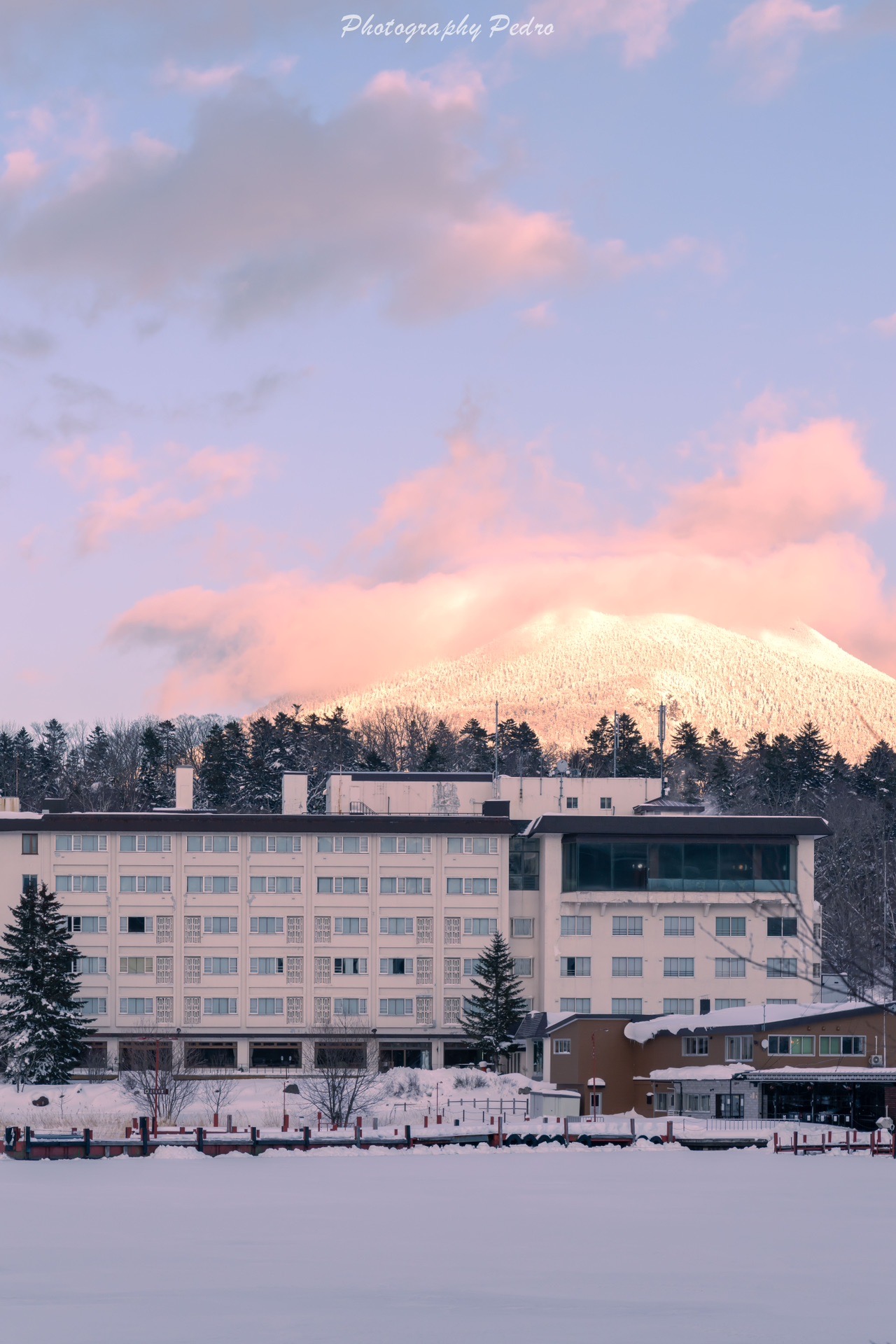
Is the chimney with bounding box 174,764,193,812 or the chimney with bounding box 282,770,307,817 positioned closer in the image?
the chimney with bounding box 174,764,193,812

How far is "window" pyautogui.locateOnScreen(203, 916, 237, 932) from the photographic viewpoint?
363 ft

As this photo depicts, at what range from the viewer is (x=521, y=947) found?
11175cm

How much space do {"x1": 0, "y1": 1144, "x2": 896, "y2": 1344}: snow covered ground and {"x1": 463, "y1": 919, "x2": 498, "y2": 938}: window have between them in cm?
4926

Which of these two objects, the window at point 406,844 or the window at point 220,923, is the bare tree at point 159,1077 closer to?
the window at point 220,923

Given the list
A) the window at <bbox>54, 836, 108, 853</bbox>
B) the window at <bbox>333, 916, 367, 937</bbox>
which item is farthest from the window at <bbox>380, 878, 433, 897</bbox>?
the window at <bbox>54, 836, 108, 853</bbox>

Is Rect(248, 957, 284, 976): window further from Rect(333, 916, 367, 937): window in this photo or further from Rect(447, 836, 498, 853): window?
Rect(447, 836, 498, 853): window

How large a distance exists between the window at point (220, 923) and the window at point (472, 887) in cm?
1148

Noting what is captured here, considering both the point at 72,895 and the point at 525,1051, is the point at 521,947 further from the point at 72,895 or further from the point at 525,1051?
the point at 72,895

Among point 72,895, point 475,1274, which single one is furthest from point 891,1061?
point 475,1274

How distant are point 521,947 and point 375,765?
76359 mm

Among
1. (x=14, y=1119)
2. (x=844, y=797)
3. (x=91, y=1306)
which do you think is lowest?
(x=14, y=1119)

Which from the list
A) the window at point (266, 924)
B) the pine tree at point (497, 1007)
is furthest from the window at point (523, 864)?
the window at point (266, 924)

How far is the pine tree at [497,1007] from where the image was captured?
103m

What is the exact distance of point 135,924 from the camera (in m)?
110
